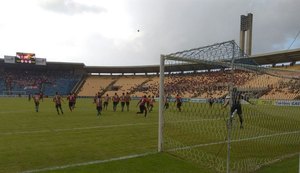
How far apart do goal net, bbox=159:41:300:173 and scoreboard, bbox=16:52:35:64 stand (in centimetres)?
6914

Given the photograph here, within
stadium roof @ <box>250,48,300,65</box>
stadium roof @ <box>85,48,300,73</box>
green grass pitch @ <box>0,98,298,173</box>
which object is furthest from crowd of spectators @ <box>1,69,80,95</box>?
A: green grass pitch @ <box>0,98,298,173</box>

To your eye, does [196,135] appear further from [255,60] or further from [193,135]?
[255,60]

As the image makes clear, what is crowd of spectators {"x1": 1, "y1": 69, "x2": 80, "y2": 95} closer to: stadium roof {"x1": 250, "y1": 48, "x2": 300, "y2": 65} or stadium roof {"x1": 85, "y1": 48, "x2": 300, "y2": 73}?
stadium roof {"x1": 85, "y1": 48, "x2": 300, "y2": 73}

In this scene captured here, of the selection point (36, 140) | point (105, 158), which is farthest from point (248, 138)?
point (36, 140)

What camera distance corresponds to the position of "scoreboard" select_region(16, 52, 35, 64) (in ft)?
253

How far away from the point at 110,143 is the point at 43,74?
8036cm

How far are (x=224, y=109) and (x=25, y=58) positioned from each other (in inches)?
2957

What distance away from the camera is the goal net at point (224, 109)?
8.98m

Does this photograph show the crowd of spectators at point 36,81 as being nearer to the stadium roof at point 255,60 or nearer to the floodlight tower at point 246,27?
the stadium roof at point 255,60

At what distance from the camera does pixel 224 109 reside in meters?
→ 9.95

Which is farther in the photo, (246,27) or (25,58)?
(25,58)

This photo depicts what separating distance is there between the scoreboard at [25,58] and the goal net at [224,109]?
6914 centimetres

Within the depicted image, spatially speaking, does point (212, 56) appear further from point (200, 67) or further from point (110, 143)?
point (110, 143)

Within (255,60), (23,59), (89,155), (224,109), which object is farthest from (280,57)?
(23,59)
